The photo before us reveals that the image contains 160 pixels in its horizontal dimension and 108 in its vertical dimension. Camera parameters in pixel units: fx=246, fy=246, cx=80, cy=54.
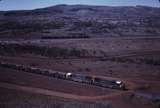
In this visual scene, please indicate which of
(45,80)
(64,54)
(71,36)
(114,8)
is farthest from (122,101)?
(114,8)

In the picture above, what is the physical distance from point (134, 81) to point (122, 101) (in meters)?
6.63

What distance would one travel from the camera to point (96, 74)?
1302 inches

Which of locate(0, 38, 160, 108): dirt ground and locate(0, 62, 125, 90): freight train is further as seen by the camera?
locate(0, 62, 125, 90): freight train

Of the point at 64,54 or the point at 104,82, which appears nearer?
the point at 104,82

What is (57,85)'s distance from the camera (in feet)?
93.4

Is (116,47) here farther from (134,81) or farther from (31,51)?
(134,81)

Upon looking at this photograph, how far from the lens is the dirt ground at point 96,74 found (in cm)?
2378

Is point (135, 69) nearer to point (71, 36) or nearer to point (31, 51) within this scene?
point (31, 51)

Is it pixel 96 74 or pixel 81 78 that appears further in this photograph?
pixel 96 74

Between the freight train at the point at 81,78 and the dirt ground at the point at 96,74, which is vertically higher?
the freight train at the point at 81,78

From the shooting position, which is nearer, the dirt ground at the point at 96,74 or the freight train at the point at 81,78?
the dirt ground at the point at 96,74

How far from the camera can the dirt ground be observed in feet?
78.0

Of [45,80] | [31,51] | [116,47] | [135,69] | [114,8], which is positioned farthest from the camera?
[114,8]

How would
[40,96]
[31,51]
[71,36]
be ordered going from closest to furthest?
[40,96], [31,51], [71,36]
